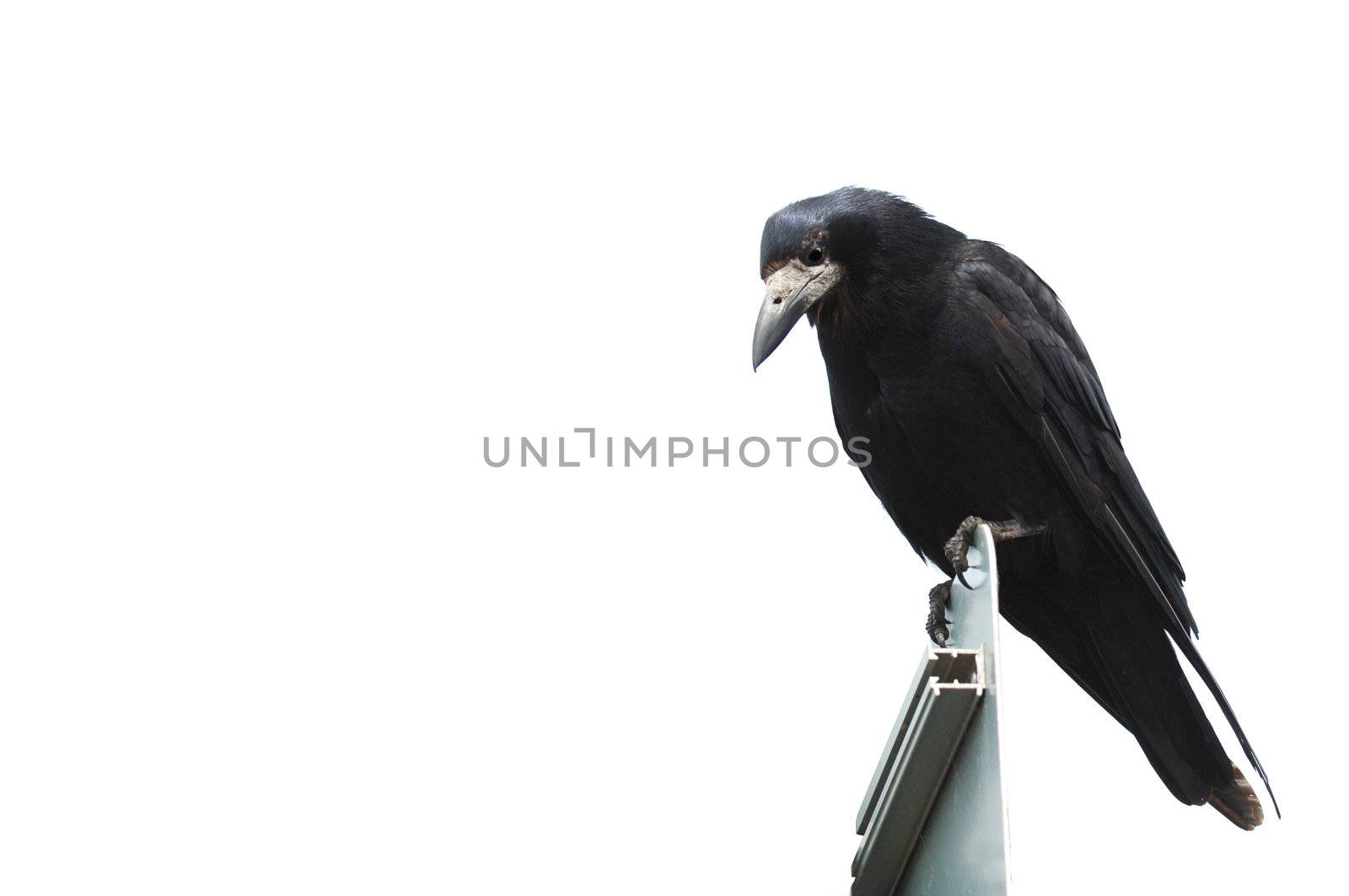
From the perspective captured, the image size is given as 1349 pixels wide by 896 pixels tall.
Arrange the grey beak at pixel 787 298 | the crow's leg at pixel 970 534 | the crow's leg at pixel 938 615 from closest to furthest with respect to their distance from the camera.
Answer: the crow's leg at pixel 970 534
the crow's leg at pixel 938 615
the grey beak at pixel 787 298

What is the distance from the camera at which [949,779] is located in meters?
2.79

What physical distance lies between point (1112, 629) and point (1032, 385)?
923mm

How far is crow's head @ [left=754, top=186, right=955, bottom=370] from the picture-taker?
4543 mm

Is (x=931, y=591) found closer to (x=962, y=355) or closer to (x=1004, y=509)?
(x=1004, y=509)

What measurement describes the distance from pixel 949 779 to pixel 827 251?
2325mm

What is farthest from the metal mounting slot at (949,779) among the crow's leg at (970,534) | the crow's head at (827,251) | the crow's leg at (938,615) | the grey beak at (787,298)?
the crow's head at (827,251)

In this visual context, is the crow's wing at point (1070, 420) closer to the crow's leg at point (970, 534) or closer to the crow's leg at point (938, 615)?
the crow's leg at point (970, 534)

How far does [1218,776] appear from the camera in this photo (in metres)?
4.22

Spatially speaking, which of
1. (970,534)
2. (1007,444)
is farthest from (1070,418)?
(970,534)

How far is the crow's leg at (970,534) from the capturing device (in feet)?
13.1

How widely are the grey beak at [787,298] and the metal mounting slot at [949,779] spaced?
1471 mm

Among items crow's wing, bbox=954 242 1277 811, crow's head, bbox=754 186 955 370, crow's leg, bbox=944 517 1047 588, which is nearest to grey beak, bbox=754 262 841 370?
crow's head, bbox=754 186 955 370

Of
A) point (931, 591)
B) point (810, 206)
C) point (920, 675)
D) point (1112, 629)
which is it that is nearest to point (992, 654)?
point (920, 675)

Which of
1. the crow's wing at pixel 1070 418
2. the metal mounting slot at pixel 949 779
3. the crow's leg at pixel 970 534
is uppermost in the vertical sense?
the crow's wing at pixel 1070 418
